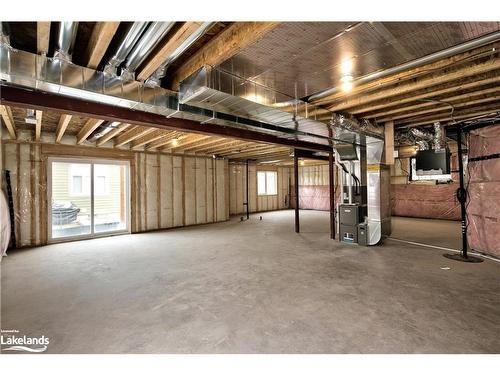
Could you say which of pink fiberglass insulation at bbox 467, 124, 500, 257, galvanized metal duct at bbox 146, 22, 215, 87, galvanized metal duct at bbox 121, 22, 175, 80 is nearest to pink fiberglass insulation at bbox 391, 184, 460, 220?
pink fiberglass insulation at bbox 467, 124, 500, 257

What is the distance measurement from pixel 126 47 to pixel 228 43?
0.78 m

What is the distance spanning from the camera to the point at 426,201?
823cm

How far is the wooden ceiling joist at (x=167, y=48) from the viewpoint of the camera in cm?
155

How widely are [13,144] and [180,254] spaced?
407 cm

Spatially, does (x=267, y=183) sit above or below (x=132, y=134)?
below

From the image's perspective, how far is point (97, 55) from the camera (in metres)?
1.91

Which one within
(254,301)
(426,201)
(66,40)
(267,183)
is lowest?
(254,301)

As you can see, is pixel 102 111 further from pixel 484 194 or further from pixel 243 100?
pixel 484 194

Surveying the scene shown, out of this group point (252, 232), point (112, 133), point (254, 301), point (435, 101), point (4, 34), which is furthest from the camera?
point (252, 232)

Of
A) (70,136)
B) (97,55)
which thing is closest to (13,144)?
(70,136)

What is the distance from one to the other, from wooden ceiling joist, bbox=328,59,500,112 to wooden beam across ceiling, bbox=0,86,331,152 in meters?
1.57

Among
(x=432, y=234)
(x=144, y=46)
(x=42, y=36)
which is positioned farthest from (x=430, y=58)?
(x=432, y=234)

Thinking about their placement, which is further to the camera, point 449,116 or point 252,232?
point 252,232

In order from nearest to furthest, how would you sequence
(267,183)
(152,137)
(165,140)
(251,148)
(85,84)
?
(85,84), (152,137), (165,140), (251,148), (267,183)
